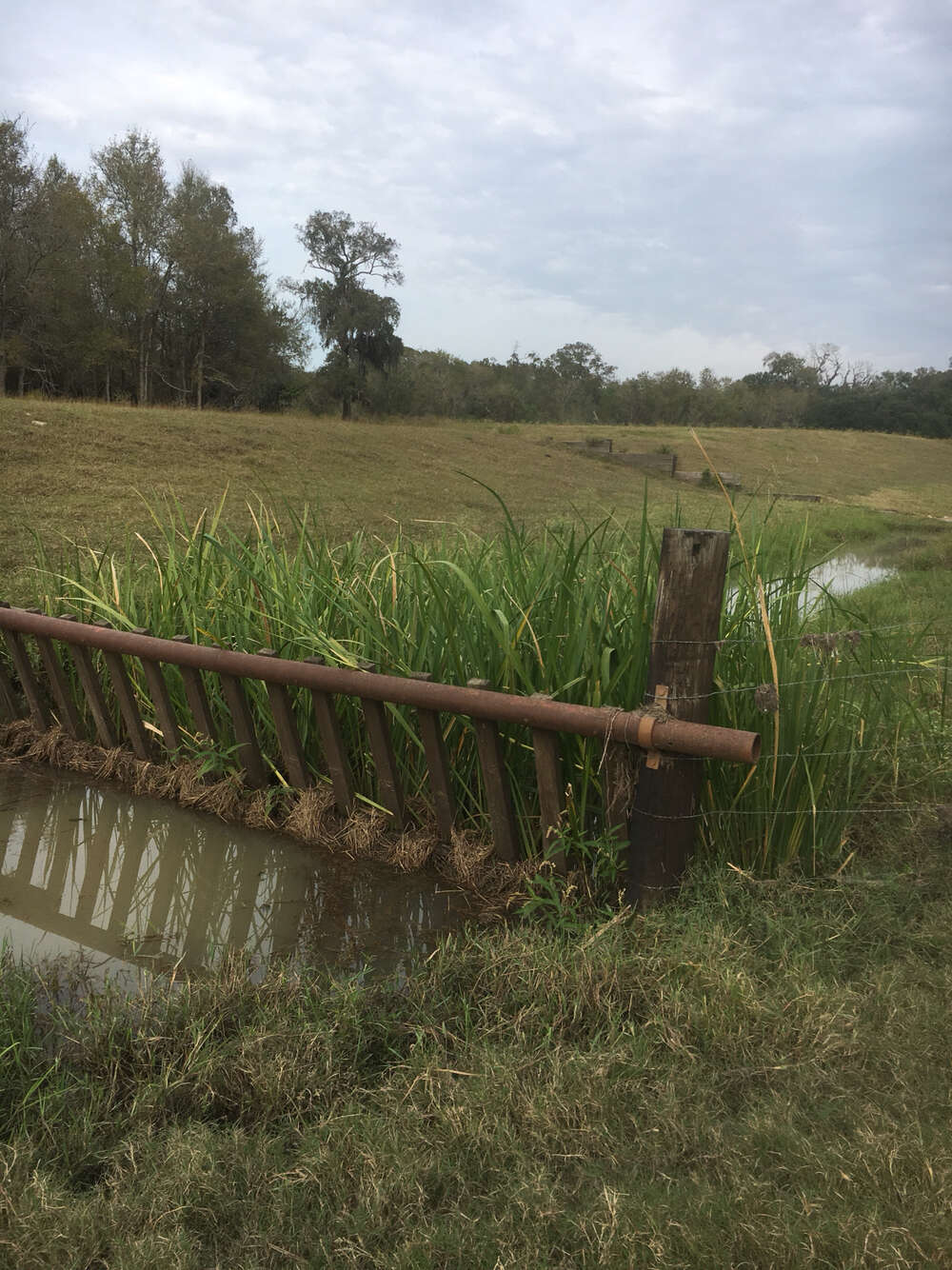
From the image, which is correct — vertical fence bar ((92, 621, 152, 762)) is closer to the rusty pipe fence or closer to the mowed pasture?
the rusty pipe fence

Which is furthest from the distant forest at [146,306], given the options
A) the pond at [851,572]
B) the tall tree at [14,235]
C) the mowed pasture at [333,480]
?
the pond at [851,572]

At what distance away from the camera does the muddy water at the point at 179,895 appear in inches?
131

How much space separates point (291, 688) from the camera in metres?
4.50

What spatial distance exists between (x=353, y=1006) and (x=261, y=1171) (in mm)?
608

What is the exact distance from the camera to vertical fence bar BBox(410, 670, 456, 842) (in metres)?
3.59

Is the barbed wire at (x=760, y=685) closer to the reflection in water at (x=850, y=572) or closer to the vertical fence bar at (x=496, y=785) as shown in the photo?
the vertical fence bar at (x=496, y=785)

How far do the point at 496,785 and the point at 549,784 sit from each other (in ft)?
0.85

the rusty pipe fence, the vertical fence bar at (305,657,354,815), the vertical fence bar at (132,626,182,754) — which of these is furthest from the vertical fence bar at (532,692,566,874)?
the vertical fence bar at (132,626,182,754)

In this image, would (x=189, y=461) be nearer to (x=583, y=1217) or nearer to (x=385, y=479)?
(x=385, y=479)

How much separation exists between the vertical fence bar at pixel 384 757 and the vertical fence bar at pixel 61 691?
1.90 meters

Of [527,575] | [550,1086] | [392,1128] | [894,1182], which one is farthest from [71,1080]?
[527,575]

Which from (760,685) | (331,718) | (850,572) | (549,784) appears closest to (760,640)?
(760,685)

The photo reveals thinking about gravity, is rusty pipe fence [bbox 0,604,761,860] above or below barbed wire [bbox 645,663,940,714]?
below

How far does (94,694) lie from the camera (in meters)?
4.80
